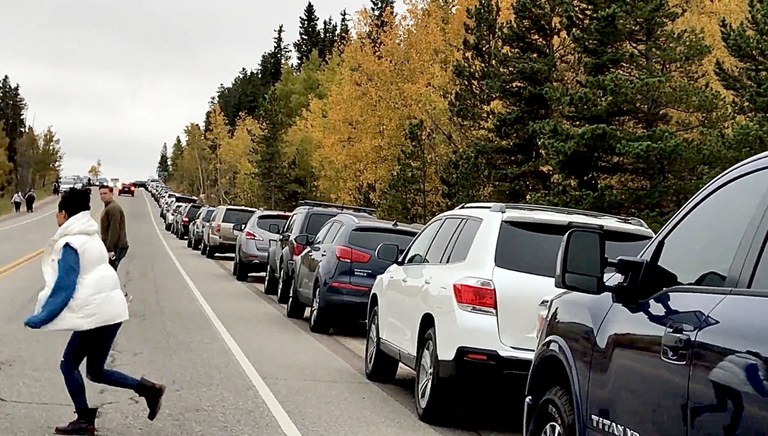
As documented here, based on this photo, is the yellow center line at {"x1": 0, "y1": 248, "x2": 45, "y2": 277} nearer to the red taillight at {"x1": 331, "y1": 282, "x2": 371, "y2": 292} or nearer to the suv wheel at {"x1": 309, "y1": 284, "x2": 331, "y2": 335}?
the suv wheel at {"x1": 309, "y1": 284, "x2": 331, "y2": 335}

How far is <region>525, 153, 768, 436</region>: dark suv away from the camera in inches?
134

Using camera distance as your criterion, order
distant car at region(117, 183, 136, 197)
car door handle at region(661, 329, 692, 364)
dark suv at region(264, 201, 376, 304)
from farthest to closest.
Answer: distant car at region(117, 183, 136, 197), dark suv at region(264, 201, 376, 304), car door handle at region(661, 329, 692, 364)

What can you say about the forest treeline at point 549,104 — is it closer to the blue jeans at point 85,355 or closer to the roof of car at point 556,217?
the roof of car at point 556,217

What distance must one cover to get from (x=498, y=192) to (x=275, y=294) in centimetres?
954

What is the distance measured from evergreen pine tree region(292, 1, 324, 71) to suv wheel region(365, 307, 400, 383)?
113956 mm

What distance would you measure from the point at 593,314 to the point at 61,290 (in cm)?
393

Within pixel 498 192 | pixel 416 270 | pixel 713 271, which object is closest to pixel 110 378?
pixel 416 270

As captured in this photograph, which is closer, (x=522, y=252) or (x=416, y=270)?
(x=522, y=252)

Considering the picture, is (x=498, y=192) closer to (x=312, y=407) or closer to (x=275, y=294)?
(x=275, y=294)

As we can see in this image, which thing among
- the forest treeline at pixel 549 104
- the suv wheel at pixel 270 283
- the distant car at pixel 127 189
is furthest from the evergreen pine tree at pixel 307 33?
the suv wheel at pixel 270 283

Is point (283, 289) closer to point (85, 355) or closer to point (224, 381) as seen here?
point (224, 381)

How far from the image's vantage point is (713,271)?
13.1 feet

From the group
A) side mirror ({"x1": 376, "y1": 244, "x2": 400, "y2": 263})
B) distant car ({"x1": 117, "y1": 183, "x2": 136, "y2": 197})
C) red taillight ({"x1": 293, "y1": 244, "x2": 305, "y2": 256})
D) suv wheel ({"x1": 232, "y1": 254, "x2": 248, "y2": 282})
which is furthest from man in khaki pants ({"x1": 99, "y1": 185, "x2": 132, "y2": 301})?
distant car ({"x1": 117, "y1": 183, "x2": 136, "y2": 197})

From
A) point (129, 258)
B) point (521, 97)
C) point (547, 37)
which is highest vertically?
point (547, 37)
